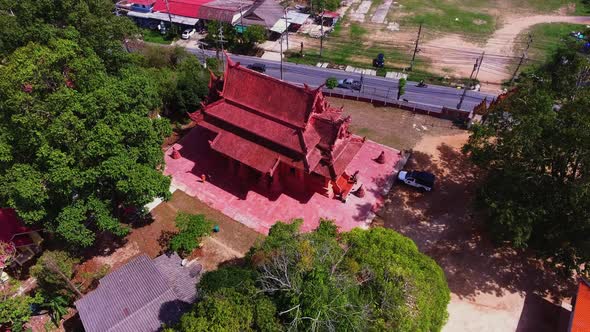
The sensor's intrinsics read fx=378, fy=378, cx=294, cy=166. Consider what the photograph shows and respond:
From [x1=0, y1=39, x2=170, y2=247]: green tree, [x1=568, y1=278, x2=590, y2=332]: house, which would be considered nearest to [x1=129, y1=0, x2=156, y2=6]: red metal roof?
[x1=0, y1=39, x2=170, y2=247]: green tree

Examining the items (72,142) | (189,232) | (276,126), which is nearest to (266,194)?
(276,126)

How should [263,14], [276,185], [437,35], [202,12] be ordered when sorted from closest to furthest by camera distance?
[276,185]
[437,35]
[202,12]
[263,14]

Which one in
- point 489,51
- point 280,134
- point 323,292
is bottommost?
point 489,51

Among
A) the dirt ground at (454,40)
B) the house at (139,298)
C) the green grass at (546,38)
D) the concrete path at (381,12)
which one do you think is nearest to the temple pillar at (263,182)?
the house at (139,298)

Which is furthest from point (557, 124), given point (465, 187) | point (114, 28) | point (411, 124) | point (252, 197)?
point (114, 28)

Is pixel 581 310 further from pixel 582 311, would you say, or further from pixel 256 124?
pixel 256 124

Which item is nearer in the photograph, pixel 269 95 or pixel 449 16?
pixel 269 95

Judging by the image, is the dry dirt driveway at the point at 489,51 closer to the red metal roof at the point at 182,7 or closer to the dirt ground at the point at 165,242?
the red metal roof at the point at 182,7
